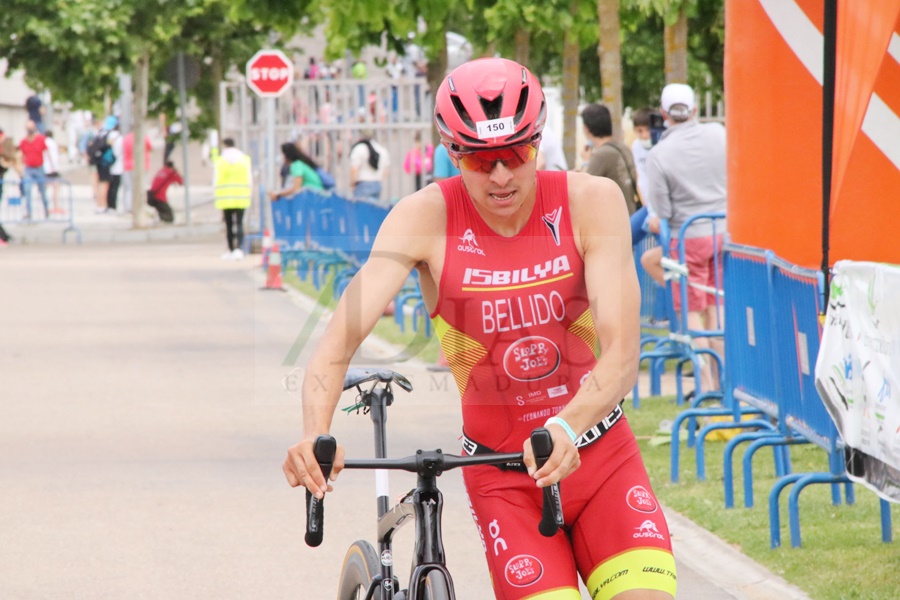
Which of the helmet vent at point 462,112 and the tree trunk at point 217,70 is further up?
the tree trunk at point 217,70

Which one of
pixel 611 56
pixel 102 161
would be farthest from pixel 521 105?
pixel 102 161

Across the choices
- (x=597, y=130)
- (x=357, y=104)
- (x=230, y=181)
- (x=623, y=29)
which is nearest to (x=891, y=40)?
(x=597, y=130)

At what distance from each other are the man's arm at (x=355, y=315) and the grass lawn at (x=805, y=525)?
291 cm

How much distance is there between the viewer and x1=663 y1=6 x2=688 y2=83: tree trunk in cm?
1363

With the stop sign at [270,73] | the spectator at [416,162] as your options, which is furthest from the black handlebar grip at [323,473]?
the spectator at [416,162]

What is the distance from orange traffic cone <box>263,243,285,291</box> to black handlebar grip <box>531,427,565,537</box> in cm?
1718

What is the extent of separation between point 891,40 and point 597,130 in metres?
5.25

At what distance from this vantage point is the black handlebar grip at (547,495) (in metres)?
3.24

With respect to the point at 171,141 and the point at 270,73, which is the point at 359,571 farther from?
A: the point at 171,141

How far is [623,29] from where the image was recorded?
1725cm

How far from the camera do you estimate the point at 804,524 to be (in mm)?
7246

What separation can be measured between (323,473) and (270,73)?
19288 millimetres

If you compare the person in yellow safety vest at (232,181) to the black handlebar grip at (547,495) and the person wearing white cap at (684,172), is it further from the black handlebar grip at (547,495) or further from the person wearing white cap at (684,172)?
the black handlebar grip at (547,495)

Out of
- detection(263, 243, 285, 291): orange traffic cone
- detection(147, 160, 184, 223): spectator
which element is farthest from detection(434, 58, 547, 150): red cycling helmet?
detection(147, 160, 184, 223): spectator
